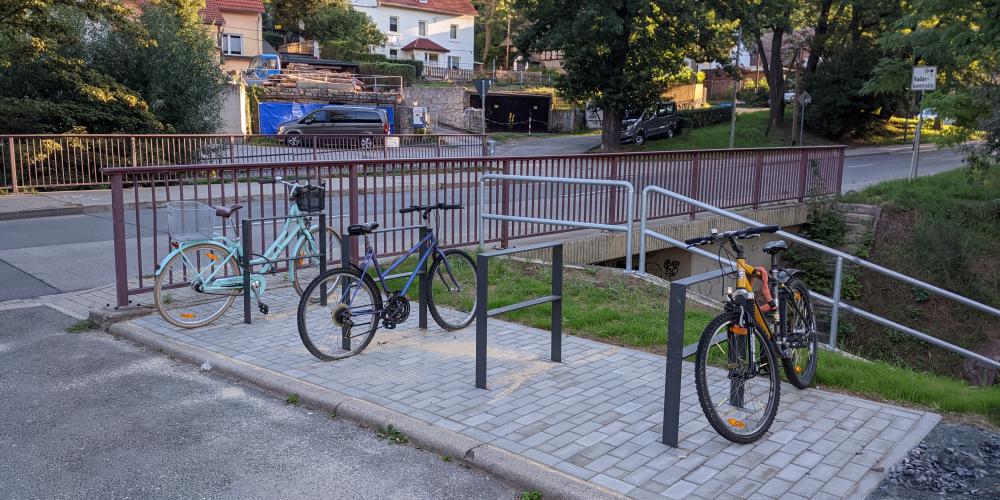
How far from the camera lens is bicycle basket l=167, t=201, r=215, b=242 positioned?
7.14m

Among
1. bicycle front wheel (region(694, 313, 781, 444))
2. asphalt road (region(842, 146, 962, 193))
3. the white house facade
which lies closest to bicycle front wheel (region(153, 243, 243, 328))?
bicycle front wheel (region(694, 313, 781, 444))

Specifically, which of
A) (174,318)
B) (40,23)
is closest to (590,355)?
(174,318)

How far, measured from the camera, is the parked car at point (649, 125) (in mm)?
37875

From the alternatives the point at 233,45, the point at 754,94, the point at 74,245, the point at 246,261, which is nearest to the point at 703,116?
the point at 754,94

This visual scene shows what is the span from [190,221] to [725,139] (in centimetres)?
3746

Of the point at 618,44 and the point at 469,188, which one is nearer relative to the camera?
the point at 469,188

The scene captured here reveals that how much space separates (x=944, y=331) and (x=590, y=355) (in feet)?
30.1

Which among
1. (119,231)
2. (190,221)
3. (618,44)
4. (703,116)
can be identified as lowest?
(119,231)

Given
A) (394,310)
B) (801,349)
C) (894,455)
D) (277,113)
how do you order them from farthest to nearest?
1. (277,113)
2. (394,310)
3. (801,349)
4. (894,455)

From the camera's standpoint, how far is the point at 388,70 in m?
48.0

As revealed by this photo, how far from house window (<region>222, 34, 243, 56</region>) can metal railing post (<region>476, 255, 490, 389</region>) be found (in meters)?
52.9

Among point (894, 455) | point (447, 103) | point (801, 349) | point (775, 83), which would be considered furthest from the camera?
point (447, 103)

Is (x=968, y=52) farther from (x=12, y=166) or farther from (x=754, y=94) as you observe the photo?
(x=754, y=94)

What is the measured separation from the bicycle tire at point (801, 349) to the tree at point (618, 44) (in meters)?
24.1
